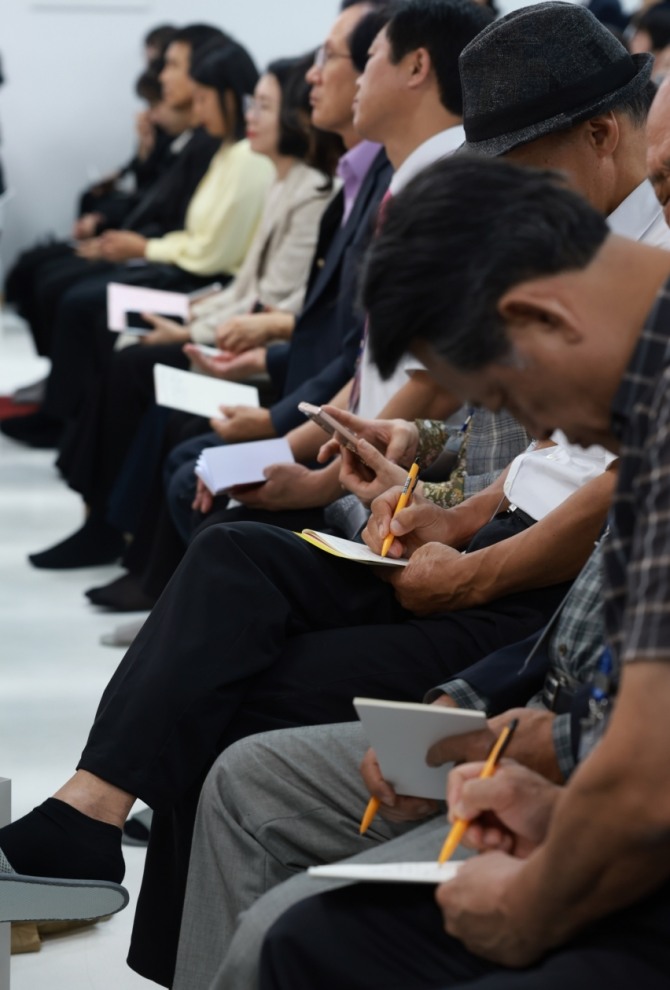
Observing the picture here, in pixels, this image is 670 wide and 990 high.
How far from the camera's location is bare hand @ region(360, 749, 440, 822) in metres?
1.44

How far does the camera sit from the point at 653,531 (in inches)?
39.3

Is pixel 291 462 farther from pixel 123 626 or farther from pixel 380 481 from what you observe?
pixel 123 626

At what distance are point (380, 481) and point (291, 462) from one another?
1.40 ft

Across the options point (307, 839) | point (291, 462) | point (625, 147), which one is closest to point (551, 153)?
point (625, 147)

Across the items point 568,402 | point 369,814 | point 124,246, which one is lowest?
point 124,246

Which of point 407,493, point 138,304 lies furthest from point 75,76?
point 407,493

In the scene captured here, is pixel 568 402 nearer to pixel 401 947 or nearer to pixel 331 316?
pixel 401 947

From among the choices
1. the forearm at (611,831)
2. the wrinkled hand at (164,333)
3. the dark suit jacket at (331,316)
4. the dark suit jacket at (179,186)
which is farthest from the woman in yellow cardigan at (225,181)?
the forearm at (611,831)

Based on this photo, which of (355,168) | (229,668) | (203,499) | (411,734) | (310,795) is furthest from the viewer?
(355,168)

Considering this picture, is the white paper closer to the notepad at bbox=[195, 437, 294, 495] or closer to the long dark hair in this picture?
the long dark hair

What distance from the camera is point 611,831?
1.01m

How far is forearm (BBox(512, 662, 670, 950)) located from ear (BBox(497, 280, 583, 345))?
26cm

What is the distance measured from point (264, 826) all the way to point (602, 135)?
1.03 metres

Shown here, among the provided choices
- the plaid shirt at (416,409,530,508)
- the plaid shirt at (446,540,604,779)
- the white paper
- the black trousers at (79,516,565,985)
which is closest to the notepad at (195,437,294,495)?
the plaid shirt at (416,409,530,508)
